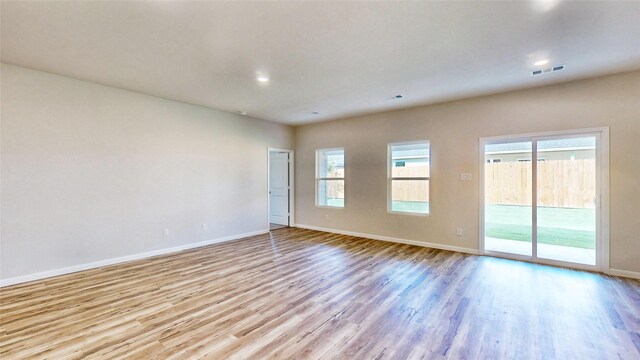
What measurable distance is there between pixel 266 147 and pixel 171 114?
86.7 inches

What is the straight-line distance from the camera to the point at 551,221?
4086mm

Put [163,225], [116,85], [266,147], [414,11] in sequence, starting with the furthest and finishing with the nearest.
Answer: [266,147] → [163,225] → [116,85] → [414,11]

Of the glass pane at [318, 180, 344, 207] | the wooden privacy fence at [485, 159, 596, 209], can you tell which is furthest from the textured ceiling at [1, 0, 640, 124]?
the glass pane at [318, 180, 344, 207]

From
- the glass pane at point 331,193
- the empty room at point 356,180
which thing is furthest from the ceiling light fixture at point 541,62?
the glass pane at point 331,193

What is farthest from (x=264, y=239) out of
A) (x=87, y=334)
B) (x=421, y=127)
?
(x=421, y=127)

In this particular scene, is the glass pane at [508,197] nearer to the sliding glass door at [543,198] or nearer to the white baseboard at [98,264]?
the sliding glass door at [543,198]

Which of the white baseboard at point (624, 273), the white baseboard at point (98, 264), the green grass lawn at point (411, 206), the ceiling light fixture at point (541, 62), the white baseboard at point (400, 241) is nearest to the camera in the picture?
the ceiling light fixture at point (541, 62)

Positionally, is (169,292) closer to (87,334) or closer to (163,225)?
(87,334)

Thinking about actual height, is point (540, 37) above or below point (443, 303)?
above

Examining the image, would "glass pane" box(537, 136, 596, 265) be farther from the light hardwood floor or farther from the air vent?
the air vent

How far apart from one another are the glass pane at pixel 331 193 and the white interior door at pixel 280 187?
101 cm

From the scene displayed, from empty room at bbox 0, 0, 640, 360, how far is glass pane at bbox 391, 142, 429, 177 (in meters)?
0.04

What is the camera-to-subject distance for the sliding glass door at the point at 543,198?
385 cm

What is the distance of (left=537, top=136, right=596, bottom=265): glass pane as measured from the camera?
12.6 feet
